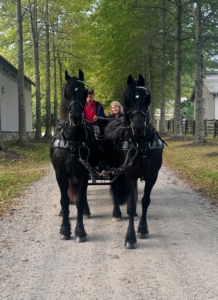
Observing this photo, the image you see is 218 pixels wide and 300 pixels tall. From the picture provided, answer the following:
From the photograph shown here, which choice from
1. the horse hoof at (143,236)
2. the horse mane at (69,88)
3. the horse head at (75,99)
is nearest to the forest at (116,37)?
the horse mane at (69,88)

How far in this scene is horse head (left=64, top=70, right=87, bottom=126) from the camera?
595 cm

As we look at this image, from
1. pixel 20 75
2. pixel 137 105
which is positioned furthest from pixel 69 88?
pixel 20 75

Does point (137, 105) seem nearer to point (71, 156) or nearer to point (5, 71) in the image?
point (71, 156)

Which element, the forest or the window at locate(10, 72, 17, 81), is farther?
the window at locate(10, 72, 17, 81)

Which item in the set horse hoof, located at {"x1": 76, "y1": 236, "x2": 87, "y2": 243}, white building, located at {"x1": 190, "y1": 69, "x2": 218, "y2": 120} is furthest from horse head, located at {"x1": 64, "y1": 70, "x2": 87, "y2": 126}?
white building, located at {"x1": 190, "y1": 69, "x2": 218, "y2": 120}

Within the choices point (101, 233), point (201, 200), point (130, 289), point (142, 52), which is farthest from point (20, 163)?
point (142, 52)

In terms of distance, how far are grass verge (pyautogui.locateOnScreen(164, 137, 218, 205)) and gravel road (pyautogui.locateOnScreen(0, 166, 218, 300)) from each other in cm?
225

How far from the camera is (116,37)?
88.9ft

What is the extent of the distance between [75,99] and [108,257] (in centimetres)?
224

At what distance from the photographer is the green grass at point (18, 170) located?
35.1 feet

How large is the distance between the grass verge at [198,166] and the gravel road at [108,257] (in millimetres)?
2251

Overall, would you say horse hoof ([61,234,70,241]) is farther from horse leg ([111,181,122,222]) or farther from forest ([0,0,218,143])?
forest ([0,0,218,143])

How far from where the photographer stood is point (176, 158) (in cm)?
1842

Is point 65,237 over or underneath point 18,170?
underneath
